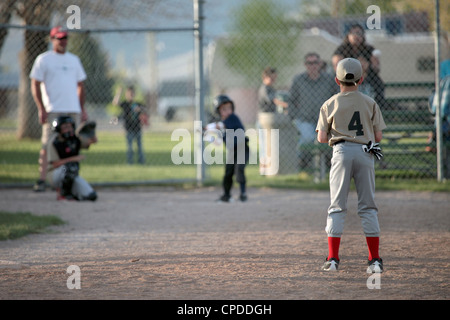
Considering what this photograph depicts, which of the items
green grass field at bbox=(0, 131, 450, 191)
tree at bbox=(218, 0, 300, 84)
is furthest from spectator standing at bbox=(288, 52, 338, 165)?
tree at bbox=(218, 0, 300, 84)

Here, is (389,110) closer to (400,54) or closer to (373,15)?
(373,15)

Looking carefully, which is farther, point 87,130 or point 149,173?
point 149,173

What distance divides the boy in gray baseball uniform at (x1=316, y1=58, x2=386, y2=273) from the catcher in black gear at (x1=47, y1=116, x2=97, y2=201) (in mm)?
5027

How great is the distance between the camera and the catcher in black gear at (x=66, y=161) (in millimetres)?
9227

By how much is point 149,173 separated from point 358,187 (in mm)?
7925

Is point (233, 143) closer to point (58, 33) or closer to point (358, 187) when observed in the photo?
point (58, 33)

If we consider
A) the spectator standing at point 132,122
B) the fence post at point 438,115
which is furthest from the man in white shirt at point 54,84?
the fence post at point 438,115

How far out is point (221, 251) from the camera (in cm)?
579

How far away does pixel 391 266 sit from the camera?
5.10 metres

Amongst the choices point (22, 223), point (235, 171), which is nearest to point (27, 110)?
point (235, 171)

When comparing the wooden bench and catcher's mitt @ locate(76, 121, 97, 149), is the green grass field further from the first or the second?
catcher's mitt @ locate(76, 121, 97, 149)

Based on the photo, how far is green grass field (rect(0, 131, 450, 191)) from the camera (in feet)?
34.4

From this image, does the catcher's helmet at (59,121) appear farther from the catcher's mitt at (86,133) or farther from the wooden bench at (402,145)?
the wooden bench at (402,145)
